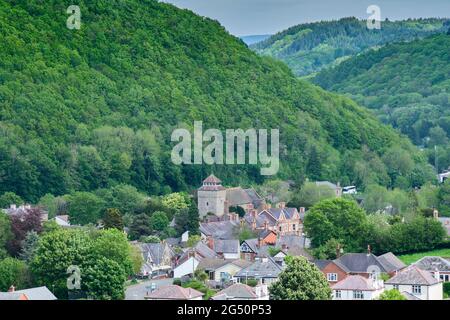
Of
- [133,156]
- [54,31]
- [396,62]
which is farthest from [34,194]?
[396,62]

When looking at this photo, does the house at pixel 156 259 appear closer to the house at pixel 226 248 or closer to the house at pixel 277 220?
the house at pixel 226 248

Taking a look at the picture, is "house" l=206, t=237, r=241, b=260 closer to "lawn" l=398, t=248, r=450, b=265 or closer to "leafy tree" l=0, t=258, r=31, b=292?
"lawn" l=398, t=248, r=450, b=265

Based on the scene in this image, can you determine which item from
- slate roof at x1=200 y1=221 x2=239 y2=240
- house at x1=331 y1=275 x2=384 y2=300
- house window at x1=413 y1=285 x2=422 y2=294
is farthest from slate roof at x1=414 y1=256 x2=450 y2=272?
slate roof at x1=200 y1=221 x2=239 y2=240

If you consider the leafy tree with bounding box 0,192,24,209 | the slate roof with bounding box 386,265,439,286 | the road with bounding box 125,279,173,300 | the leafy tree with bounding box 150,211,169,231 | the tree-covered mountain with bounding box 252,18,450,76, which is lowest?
the road with bounding box 125,279,173,300

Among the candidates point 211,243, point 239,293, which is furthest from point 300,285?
point 211,243

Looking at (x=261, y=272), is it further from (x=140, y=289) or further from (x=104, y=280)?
(x=104, y=280)

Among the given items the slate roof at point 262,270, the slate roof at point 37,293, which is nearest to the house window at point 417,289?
the slate roof at point 262,270
